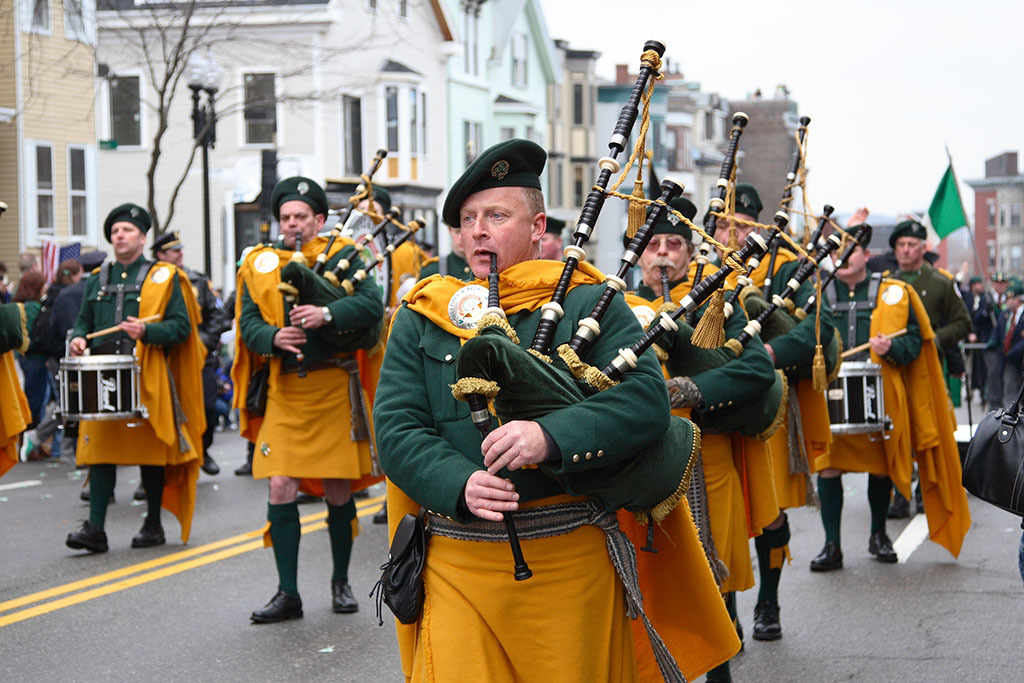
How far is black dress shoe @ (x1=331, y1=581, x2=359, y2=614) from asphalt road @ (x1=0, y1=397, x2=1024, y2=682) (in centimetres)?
6

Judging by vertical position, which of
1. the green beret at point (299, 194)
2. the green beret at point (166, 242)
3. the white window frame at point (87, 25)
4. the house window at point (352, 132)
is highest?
the white window frame at point (87, 25)

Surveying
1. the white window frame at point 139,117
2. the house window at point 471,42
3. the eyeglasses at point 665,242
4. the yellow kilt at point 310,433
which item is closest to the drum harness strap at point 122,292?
the yellow kilt at point 310,433

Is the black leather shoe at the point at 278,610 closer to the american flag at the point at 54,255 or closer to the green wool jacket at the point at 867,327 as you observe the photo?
the green wool jacket at the point at 867,327

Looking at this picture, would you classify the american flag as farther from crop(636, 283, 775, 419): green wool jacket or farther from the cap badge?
the cap badge

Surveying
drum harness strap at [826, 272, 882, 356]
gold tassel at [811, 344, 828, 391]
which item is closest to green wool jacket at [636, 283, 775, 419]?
gold tassel at [811, 344, 828, 391]

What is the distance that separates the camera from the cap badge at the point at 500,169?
3.80 metres

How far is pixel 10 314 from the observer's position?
8.11 meters

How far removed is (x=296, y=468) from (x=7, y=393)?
2.37 meters

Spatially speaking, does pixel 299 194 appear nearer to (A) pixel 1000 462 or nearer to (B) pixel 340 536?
(B) pixel 340 536

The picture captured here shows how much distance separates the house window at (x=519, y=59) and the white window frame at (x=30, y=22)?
23321 mm

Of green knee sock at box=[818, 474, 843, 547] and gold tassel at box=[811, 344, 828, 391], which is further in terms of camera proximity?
green knee sock at box=[818, 474, 843, 547]

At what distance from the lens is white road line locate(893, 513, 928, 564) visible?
925 cm

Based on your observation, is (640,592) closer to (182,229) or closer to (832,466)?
(832,466)

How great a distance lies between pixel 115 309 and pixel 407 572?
594 cm
